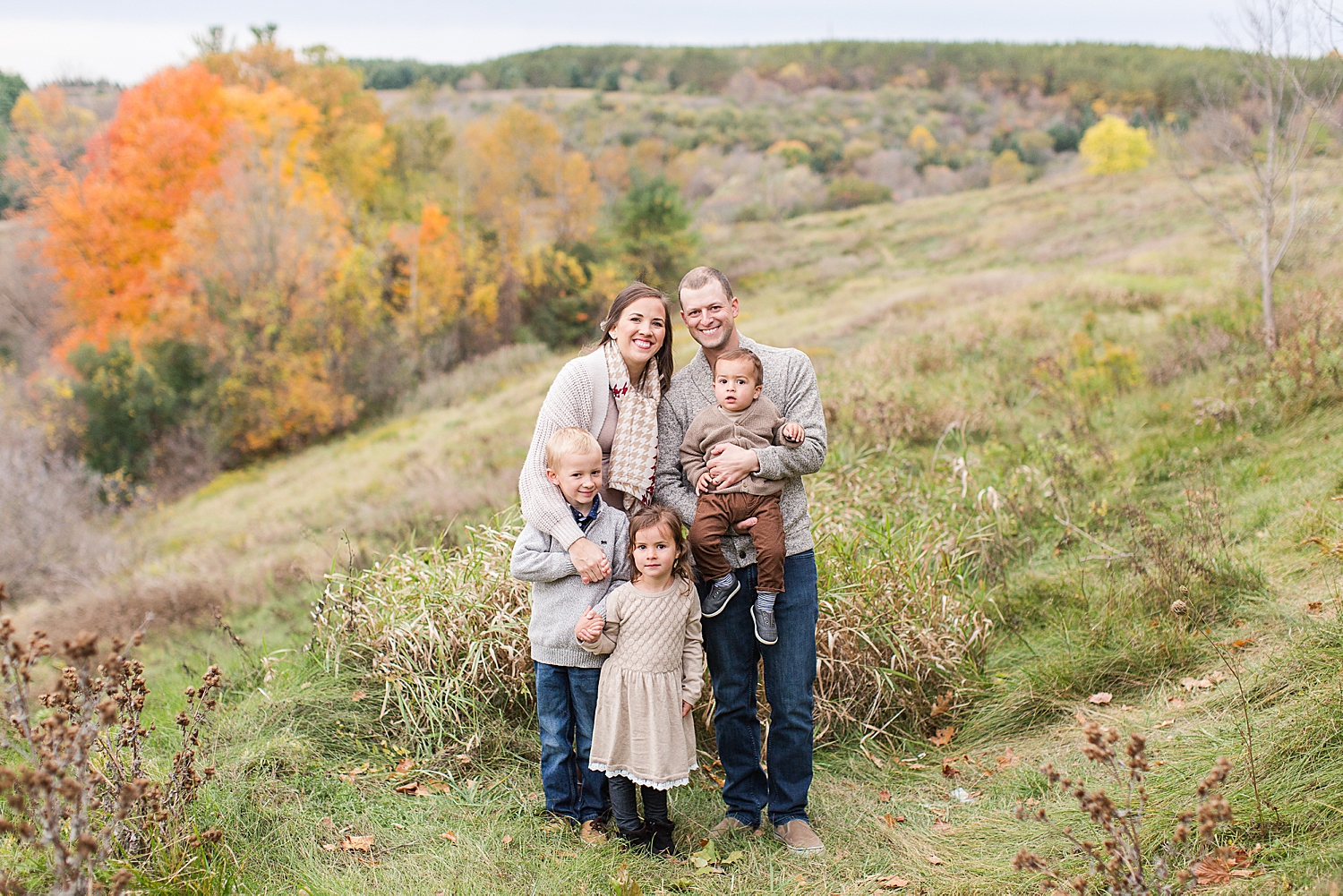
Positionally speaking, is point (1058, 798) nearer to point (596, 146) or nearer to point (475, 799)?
point (475, 799)

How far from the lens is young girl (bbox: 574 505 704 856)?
323cm

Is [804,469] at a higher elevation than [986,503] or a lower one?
higher

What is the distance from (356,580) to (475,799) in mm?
1667

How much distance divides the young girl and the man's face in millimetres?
648

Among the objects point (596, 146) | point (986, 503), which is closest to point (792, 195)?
point (596, 146)

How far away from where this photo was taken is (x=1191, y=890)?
2643 millimetres

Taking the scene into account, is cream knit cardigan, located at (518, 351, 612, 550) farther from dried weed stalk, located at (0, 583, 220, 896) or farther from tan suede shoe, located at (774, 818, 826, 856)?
tan suede shoe, located at (774, 818, 826, 856)

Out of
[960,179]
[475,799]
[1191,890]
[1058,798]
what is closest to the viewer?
[1191,890]

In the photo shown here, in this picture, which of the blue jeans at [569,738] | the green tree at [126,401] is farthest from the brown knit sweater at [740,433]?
the green tree at [126,401]

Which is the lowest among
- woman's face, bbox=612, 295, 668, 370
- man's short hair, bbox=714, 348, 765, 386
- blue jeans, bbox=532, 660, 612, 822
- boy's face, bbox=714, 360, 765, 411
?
blue jeans, bbox=532, 660, 612, 822

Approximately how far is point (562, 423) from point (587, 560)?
0.51 m

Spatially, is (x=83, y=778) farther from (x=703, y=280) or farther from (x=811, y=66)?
(x=811, y=66)

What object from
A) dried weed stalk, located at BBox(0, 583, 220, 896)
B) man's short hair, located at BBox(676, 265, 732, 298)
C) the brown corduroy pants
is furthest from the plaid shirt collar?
dried weed stalk, located at BBox(0, 583, 220, 896)

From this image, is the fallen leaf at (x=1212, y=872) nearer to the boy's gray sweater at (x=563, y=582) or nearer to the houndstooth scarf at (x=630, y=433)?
the boy's gray sweater at (x=563, y=582)
